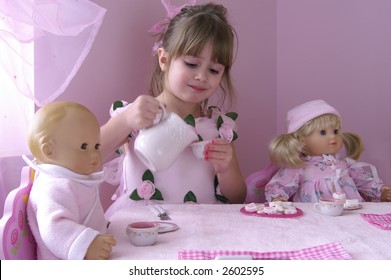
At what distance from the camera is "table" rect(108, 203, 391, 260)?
821mm

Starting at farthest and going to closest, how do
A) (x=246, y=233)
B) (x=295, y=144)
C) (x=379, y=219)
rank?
(x=295, y=144)
(x=379, y=219)
(x=246, y=233)

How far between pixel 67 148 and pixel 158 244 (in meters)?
0.24

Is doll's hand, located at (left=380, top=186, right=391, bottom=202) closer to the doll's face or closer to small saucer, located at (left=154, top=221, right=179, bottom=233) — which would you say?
small saucer, located at (left=154, top=221, right=179, bottom=233)

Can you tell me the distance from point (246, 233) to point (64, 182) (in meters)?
0.37

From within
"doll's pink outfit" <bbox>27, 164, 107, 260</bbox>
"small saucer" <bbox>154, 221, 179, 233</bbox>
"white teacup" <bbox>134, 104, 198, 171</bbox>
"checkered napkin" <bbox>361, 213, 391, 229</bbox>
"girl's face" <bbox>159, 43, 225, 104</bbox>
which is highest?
"girl's face" <bbox>159, 43, 225, 104</bbox>

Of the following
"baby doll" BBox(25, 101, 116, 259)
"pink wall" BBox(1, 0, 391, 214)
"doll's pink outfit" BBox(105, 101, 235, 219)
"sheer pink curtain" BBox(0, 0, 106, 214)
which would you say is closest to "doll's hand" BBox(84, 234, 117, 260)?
"baby doll" BBox(25, 101, 116, 259)

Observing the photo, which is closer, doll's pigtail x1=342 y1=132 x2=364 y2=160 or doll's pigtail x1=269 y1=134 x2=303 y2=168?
doll's pigtail x1=269 y1=134 x2=303 y2=168

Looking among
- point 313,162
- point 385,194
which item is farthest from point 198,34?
point 385,194

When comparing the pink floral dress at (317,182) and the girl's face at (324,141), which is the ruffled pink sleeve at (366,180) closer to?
the pink floral dress at (317,182)

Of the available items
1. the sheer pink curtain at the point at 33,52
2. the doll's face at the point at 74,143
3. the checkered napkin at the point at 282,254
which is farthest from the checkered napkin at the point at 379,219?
the sheer pink curtain at the point at 33,52

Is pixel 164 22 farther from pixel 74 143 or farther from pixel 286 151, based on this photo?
pixel 74 143

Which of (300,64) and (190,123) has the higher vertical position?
(300,64)

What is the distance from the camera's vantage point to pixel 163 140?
97cm

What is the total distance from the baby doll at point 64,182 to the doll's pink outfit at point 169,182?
427mm
